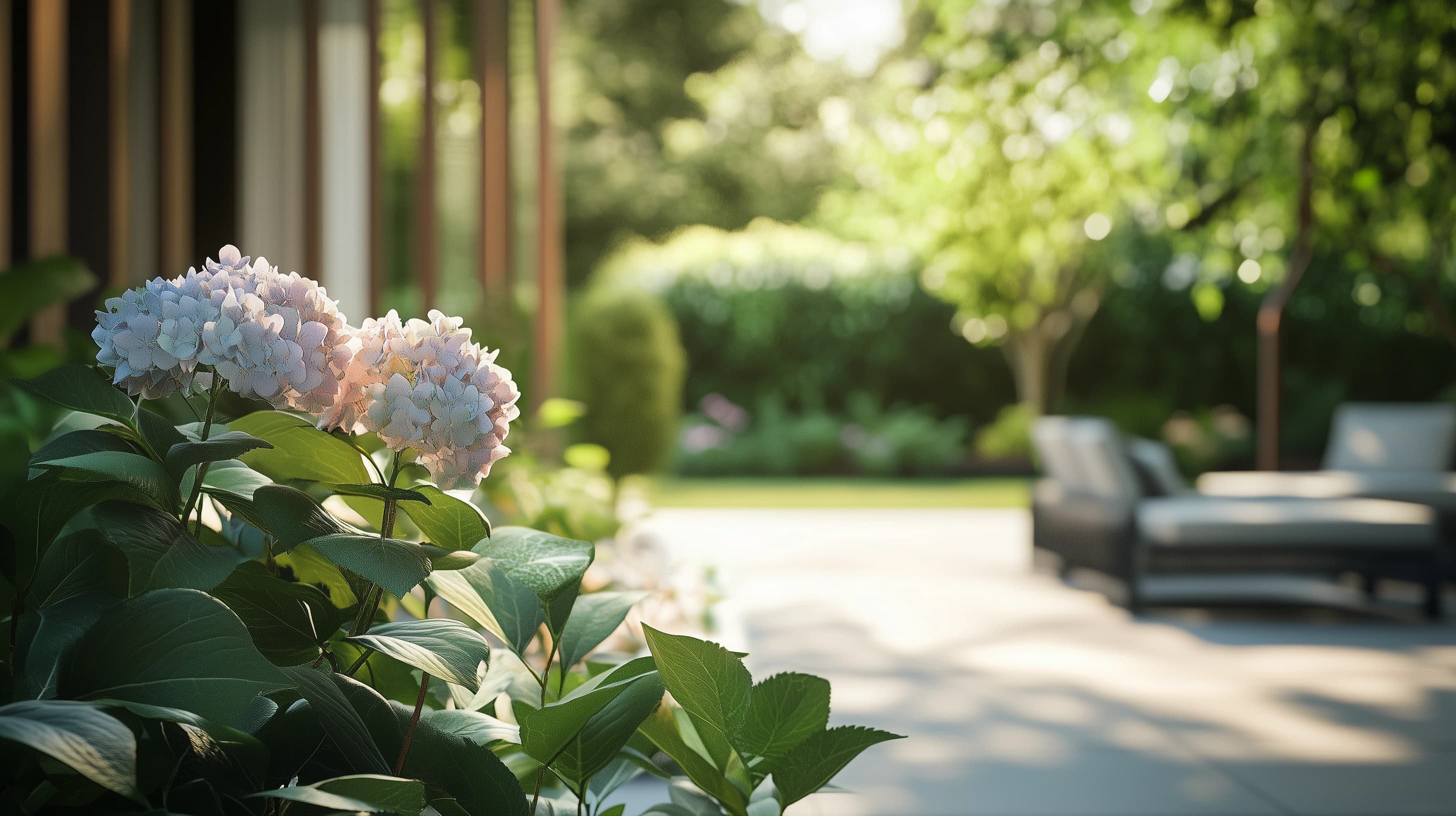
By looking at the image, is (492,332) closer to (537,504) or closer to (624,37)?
(537,504)

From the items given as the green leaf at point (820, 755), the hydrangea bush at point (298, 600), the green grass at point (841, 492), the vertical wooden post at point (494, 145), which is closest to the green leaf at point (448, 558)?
the hydrangea bush at point (298, 600)

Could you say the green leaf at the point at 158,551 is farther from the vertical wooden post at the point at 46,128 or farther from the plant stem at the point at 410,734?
the vertical wooden post at the point at 46,128

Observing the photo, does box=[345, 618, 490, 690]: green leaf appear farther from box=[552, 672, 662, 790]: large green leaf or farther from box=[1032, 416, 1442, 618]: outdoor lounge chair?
box=[1032, 416, 1442, 618]: outdoor lounge chair

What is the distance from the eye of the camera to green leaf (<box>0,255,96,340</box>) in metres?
1.71

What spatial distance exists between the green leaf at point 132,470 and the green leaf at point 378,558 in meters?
0.08

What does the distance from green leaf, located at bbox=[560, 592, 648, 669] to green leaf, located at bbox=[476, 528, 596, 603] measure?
4cm

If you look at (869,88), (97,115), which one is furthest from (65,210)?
(869,88)

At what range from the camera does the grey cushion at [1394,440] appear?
630 centimetres

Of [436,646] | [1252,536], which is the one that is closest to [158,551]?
[436,646]

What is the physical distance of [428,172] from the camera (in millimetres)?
3971

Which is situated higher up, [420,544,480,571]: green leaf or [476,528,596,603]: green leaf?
[420,544,480,571]: green leaf

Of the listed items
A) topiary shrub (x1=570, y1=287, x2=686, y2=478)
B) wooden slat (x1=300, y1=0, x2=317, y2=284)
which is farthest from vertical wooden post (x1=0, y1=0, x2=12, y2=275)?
topiary shrub (x1=570, y1=287, x2=686, y2=478)

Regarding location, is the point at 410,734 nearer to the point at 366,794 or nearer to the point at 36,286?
the point at 366,794

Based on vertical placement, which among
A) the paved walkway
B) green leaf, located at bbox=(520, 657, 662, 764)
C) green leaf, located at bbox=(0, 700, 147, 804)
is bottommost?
the paved walkway
